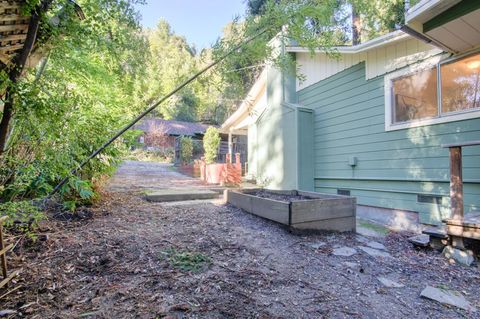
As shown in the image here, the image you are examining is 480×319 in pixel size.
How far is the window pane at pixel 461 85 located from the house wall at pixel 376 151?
27 cm

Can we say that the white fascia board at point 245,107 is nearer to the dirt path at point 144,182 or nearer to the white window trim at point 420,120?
the dirt path at point 144,182

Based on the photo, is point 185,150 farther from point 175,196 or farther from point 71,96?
point 71,96

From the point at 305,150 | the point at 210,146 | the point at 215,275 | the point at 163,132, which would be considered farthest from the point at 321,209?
the point at 163,132

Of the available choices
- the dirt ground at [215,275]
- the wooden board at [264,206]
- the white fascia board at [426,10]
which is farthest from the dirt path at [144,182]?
the white fascia board at [426,10]

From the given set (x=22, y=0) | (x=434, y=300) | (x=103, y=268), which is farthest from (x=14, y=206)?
(x=434, y=300)

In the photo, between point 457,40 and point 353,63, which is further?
point 353,63

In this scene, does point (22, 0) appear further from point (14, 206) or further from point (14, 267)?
point (14, 267)

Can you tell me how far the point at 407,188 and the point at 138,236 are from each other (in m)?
4.24

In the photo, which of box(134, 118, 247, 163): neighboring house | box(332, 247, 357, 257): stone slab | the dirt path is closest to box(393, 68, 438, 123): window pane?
box(332, 247, 357, 257): stone slab

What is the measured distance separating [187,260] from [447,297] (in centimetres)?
220

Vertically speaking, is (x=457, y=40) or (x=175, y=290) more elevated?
(x=457, y=40)

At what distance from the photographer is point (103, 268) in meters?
2.19

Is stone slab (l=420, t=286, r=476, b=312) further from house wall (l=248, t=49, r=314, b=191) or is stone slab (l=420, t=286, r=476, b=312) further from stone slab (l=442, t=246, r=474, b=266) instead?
house wall (l=248, t=49, r=314, b=191)

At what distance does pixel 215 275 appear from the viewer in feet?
7.05
